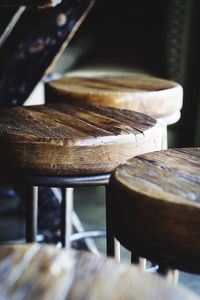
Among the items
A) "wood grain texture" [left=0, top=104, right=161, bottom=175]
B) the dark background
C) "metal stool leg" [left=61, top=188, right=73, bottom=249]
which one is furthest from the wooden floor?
the dark background

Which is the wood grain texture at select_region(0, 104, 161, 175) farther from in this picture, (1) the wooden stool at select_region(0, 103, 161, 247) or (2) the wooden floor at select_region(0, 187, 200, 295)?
(2) the wooden floor at select_region(0, 187, 200, 295)

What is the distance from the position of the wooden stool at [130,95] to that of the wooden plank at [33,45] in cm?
23

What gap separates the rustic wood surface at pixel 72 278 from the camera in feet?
2.05

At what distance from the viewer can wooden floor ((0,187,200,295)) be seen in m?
2.28

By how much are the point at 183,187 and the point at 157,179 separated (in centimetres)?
6

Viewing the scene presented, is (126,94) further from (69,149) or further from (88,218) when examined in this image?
(88,218)

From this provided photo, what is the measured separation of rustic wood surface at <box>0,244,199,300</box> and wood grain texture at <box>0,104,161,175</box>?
18.4 inches

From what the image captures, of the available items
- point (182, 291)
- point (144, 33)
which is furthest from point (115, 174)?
point (144, 33)

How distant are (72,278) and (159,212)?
256 millimetres

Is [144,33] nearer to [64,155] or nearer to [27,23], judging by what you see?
[27,23]

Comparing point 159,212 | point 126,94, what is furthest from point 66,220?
point 159,212

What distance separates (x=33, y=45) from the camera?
2207 millimetres

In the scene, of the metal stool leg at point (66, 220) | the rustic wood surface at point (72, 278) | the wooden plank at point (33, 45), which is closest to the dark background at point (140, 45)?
the wooden plank at point (33, 45)

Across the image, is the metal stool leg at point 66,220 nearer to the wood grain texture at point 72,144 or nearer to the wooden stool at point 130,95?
the wooden stool at point 130,95
